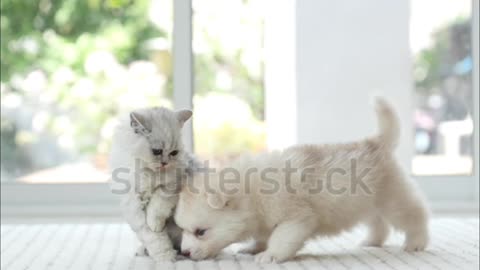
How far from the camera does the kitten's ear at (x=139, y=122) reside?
1.71m

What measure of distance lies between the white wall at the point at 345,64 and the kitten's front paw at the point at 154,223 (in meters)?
1.15

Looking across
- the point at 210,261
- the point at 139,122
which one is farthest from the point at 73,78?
the point at 210,261

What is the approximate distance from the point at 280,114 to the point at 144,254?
47.1 inches

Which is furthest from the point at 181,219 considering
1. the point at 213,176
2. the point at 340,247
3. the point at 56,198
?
the point at 56,198

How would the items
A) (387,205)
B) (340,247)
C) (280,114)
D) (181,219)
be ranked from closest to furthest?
(181,219)
(387,205)
(340,247)
(280,114)

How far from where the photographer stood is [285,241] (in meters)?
1.74

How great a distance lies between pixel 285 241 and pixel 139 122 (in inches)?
17.6

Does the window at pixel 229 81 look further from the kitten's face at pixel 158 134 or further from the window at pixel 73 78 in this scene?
the kitten's face at pixel 158 134

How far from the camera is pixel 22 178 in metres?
2.83

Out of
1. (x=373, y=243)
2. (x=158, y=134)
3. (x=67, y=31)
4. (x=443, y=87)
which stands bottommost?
(x=373, y=243)

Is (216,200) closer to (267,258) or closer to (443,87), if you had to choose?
(267,258)

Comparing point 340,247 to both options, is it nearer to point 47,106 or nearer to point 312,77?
point 312,77

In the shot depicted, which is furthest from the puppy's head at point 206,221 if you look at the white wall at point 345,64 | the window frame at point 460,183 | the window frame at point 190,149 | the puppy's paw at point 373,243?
the window frame at point 460,183

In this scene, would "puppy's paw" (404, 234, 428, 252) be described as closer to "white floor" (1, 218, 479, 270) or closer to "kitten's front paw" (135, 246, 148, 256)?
"white floor" (1, 218, 479, 270)
